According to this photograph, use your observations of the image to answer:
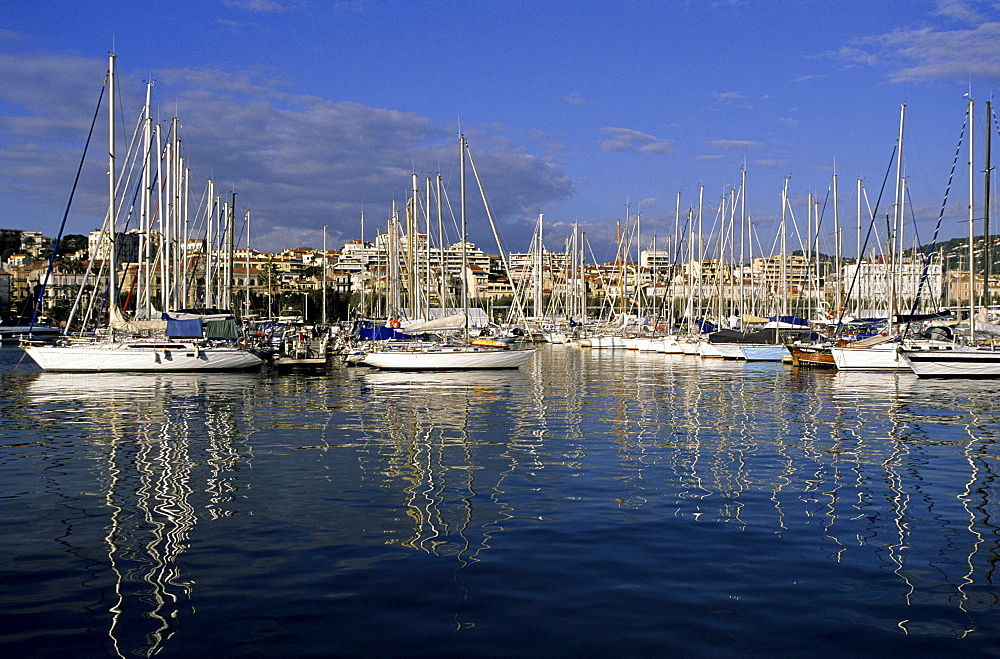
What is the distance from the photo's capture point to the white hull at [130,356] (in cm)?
3728

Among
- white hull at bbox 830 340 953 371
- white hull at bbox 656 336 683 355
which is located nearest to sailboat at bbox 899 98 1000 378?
white hull at bbox 830 340 953 371

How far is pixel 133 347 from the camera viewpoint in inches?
1479

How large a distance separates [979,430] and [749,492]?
30.1 feet

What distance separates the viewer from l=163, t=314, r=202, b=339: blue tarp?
126 feet

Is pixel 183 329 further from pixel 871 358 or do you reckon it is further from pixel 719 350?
pixel 871 358

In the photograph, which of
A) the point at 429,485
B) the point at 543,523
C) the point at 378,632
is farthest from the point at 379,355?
the point at 378,632

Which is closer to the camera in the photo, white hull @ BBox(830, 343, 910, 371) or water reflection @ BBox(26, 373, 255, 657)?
water reflection @ BBox(26, 373, 255, 657)

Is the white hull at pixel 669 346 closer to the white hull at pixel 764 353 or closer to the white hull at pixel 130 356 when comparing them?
the white hull at pixel 764 353

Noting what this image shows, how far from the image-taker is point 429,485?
1221 cm

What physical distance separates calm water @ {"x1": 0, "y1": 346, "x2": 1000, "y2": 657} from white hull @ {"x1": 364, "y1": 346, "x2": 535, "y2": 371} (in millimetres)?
18208

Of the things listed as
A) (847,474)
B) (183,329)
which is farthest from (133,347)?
(847,474)

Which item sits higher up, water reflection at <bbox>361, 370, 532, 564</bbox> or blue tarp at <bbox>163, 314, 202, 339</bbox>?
blue tarp at <bbox>163, 314, 202, 339</bbox>

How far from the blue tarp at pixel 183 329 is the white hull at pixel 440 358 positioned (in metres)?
7.22

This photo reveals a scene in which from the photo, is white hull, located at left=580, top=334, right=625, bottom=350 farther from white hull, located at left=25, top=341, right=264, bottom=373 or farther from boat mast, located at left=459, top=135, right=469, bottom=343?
white hull, located at left=25, top=341, right=264, bottom=373
